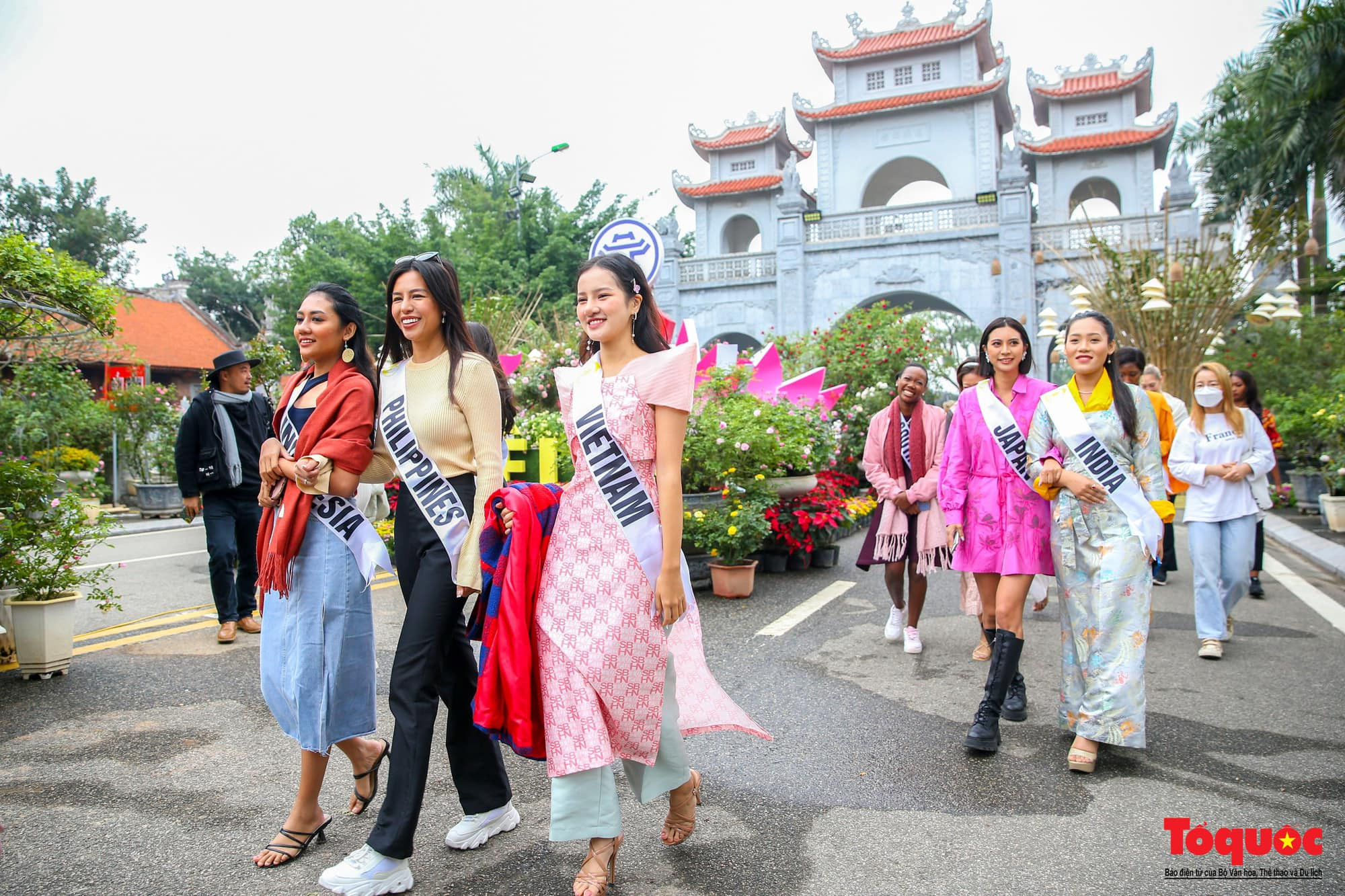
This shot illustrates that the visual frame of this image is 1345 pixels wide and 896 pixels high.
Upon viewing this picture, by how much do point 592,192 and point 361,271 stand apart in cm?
806

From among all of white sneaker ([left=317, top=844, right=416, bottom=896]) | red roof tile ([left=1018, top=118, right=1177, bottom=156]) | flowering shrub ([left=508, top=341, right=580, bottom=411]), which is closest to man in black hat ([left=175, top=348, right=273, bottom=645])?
white sneaker ([left=317, top=844, right=416, bottom=896])

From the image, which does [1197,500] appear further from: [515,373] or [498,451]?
[515,373]

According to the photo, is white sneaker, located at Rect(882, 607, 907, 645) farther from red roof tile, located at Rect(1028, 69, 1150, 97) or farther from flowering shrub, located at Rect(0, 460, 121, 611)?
red roof tile, located at Rect(1028, 69, 1150, 97)

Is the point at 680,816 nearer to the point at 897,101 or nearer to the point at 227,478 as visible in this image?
the point at 227,478

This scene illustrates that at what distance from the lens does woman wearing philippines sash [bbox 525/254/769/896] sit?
261 cm

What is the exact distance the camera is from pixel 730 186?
29.5 m

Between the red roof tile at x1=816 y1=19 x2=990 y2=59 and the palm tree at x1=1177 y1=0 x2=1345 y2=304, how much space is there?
22.5 feet

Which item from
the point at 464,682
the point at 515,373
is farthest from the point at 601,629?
the point at 515,373

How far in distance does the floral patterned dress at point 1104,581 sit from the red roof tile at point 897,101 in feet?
81.8

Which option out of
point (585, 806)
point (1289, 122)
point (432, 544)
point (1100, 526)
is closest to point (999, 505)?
point (1100, 526)

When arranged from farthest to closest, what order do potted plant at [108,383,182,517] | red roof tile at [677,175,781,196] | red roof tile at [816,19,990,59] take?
red roof tile at [677,175,781,196] < red roof tile at [816,19,990,59] < potted plant at [108,383,182,517]

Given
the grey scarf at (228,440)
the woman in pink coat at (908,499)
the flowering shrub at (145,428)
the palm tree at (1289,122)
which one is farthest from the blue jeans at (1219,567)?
the flowering shrub at (145,428)

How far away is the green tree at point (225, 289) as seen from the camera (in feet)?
150

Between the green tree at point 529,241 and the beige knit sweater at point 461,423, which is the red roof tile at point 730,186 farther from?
the beige knit sweater at point 461,423
